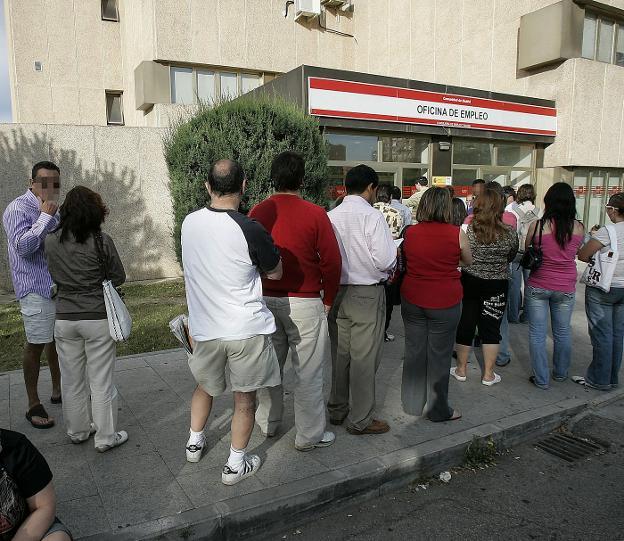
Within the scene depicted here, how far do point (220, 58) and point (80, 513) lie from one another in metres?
13.8

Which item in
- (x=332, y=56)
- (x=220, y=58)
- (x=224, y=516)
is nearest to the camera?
(x=224, y=516)

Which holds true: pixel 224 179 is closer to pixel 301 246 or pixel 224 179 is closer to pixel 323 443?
pixel 301 246

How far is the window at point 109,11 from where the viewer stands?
1598 centimetres

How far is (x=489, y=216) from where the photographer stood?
4594 millimetres

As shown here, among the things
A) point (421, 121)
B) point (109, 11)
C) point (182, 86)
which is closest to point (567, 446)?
point (421, 121)

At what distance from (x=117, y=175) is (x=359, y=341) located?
8.00 m

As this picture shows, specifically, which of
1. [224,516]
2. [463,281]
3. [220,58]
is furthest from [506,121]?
[224,516]

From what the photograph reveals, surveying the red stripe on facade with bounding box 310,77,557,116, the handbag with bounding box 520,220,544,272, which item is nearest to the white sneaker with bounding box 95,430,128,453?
the handbag with bounding box 520,220,544,272

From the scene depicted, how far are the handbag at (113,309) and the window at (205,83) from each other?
1157 centimetres

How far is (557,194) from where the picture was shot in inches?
186

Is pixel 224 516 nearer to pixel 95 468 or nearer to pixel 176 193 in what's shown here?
pixel 95 468

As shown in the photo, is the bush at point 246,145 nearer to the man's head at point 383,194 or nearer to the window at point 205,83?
the man's head at point 383,194

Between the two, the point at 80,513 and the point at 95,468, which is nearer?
the point at 80,513

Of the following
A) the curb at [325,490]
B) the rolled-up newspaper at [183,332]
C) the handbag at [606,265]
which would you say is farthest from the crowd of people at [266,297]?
the handbag at [606,265]
